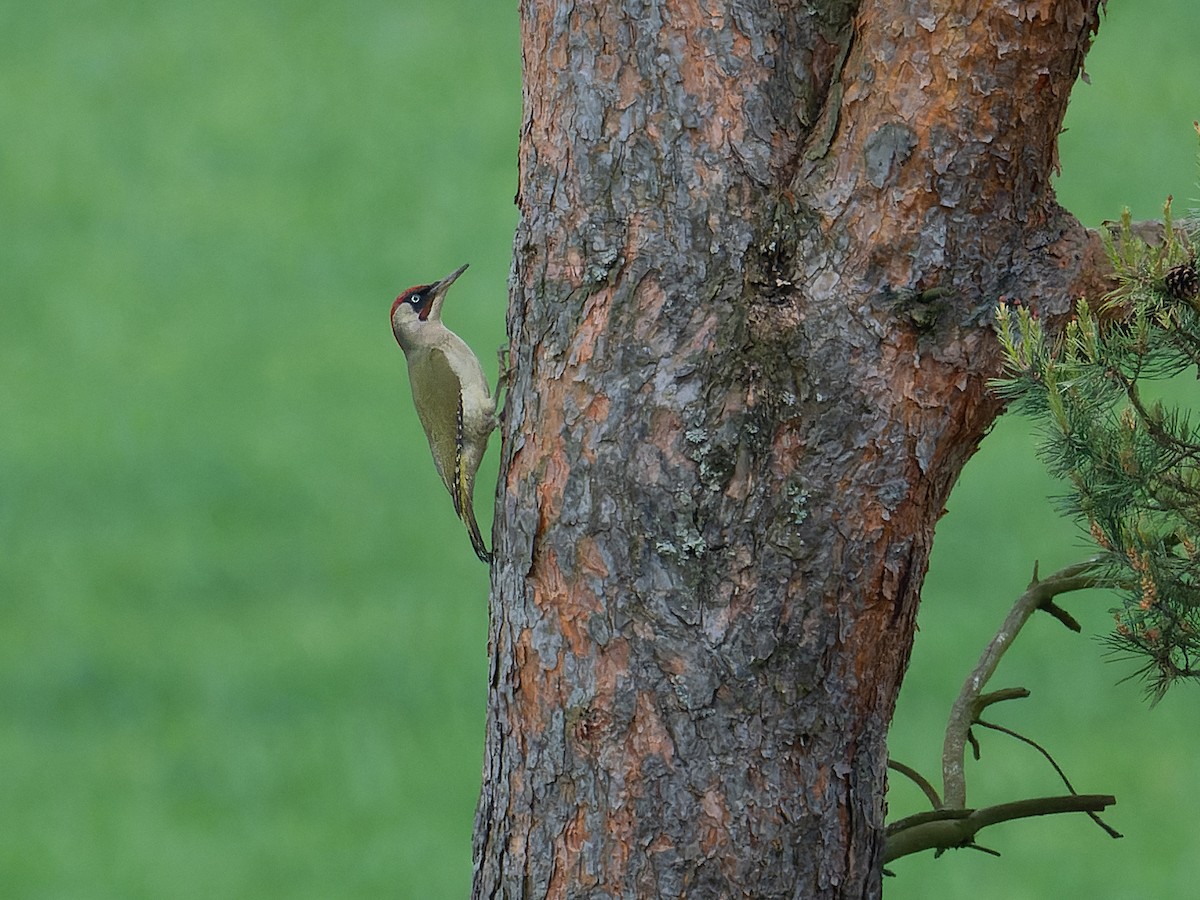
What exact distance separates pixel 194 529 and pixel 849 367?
603cm

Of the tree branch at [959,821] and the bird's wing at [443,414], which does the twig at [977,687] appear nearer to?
the tree branch at [959,821]

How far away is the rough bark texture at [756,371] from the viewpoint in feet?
7.82

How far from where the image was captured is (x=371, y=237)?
974 cm

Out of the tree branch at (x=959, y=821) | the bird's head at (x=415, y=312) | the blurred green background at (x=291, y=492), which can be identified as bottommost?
the tree branch at (x=959, y=821)

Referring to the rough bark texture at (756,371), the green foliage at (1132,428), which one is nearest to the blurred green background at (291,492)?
the green foliage at (1132,428)

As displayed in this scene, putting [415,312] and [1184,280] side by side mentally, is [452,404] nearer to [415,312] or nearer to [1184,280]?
[415,312]

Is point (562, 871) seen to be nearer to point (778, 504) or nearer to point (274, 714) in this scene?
point (778, 504)

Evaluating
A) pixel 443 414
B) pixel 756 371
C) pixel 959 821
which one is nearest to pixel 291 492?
pixel 443 414

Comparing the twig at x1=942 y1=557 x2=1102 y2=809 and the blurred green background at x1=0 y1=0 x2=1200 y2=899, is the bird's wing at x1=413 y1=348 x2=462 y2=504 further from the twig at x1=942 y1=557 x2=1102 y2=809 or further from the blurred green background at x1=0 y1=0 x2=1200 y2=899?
the blurred green background at x1=0 y1=0 x2=1200 y2=899

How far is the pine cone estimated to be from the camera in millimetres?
2105

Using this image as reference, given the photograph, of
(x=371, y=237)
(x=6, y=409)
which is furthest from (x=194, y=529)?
(x=371, y=237)

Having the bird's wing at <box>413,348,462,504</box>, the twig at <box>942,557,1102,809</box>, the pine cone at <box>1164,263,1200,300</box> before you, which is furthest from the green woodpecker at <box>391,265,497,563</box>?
the pine cone at <box>1164,263,1200,300</box>

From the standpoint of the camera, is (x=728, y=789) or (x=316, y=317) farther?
(x=316, y=317)

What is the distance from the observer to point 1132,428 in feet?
7.47
